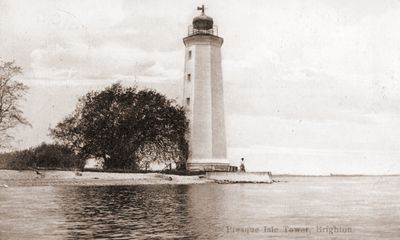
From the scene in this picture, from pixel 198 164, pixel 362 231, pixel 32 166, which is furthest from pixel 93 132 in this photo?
pixel 362 231

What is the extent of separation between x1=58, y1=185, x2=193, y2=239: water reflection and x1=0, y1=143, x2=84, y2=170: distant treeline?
49.5ft

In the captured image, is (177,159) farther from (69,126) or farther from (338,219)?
(338,219)

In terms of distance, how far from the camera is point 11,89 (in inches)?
1222

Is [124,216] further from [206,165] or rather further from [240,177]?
[240,177]

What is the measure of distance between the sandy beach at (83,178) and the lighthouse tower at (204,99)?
2.51m

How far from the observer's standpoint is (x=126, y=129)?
41.2 meters

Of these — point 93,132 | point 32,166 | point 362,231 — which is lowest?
point 362,231

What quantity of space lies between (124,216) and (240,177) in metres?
27.3

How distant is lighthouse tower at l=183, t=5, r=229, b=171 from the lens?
42156mm

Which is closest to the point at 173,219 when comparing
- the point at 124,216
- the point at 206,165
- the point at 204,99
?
the point at 124,216

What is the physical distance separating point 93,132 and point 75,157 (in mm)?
2288

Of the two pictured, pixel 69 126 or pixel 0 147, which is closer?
pixel 0 147

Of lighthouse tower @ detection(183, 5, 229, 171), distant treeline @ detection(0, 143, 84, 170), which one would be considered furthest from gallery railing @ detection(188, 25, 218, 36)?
distant treeline @ detection(0, 143, 84, 170)

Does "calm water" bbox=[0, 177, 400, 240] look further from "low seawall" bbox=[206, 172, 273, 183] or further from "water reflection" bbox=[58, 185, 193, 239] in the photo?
"low seawall" bbox=[206, 172, 273, 183]
